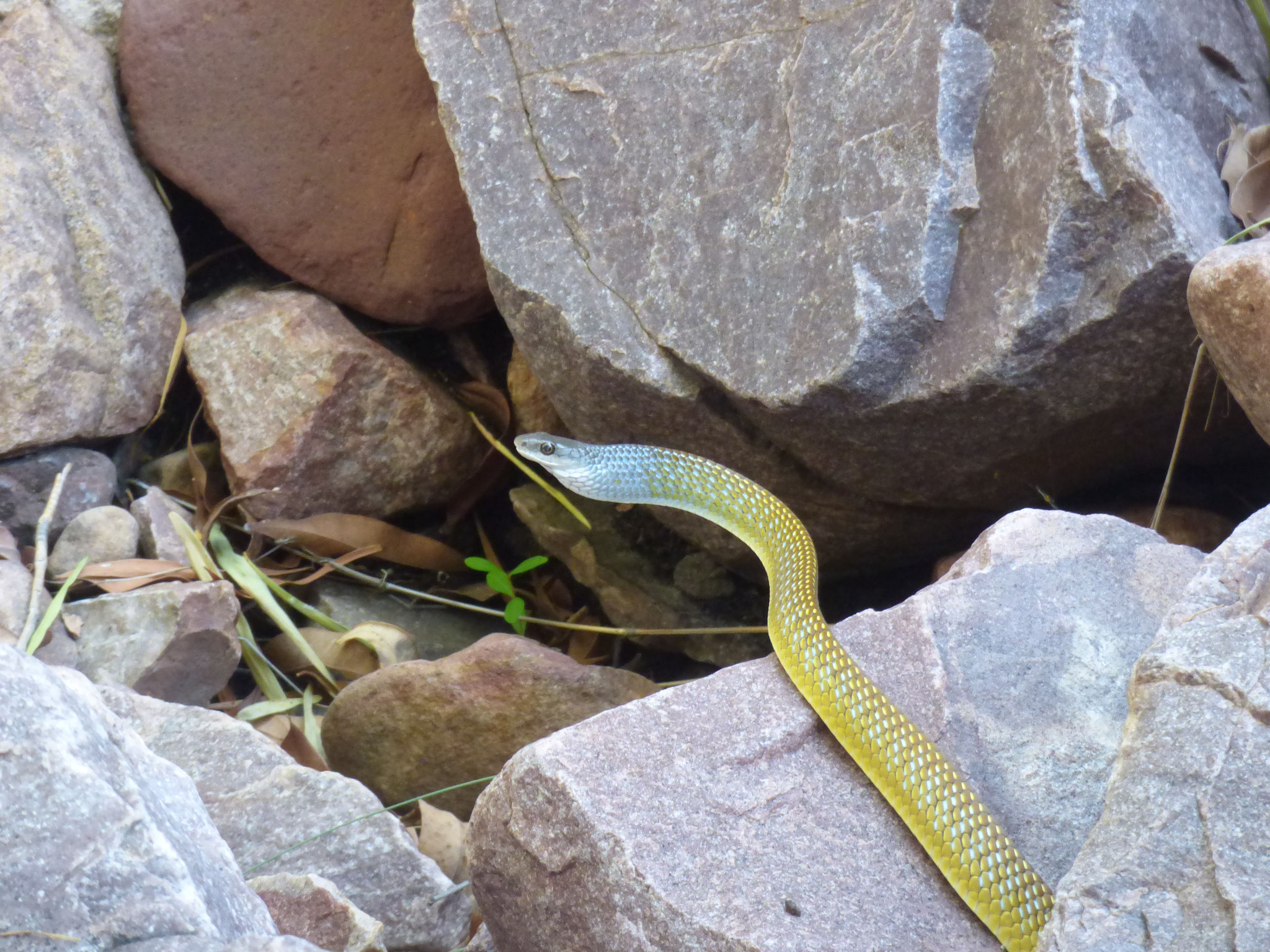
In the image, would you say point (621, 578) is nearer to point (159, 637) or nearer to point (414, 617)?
point (414, 617)

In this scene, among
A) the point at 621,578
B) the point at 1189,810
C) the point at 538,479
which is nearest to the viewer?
the point at 1189,810

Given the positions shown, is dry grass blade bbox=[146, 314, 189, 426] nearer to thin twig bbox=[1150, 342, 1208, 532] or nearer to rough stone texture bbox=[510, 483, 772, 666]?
rough stone texture bbox=[510, 483, 772, 666]

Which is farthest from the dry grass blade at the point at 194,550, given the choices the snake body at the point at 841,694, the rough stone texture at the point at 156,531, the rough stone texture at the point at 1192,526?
the rough stone texture at the point at 1192,526

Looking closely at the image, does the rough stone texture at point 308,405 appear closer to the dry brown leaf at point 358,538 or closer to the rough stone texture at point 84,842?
the dry brown leaf at point 358,538

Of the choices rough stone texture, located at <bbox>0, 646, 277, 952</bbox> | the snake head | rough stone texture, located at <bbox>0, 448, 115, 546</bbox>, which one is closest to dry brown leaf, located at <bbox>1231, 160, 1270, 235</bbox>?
the snake head

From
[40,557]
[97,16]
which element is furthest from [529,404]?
[97,16]
